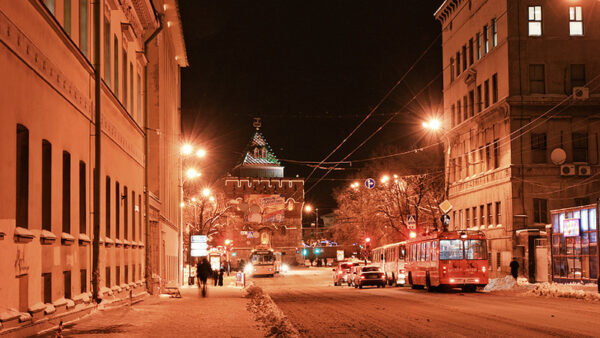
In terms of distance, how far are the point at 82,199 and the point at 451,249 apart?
856 inches

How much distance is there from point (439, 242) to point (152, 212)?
13.2m

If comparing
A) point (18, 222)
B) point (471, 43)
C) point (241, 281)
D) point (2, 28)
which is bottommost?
point (241, 281)

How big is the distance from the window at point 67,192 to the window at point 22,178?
3416 mm

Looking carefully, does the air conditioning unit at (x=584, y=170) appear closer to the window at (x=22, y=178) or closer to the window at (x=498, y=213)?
the window at (x=498, y=213)

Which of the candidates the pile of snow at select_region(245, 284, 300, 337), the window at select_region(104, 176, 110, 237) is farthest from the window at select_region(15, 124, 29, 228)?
the window at select_region(104, 176, 110, 237)

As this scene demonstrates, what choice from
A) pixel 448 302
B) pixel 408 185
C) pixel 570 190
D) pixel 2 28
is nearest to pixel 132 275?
pixel 448 302

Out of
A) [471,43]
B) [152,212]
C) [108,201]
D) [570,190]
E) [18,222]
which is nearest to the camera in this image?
[18,222]

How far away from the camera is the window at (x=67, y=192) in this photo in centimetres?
1694

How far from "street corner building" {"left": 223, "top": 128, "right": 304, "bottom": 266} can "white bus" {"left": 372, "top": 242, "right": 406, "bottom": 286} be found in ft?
223

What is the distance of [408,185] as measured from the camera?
7025 cm

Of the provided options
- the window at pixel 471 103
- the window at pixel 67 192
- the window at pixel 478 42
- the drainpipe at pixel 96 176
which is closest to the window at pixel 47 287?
the window at pixel 67 192

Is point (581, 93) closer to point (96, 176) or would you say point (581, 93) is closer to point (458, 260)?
point (458, 260)

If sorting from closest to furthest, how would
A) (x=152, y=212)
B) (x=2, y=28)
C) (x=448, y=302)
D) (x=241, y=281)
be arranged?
(x=2, y=28) → (x=448, y=302) → (x=152, y=212) → (x=241, y=281)

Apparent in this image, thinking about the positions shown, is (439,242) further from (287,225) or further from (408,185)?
(287,225)
